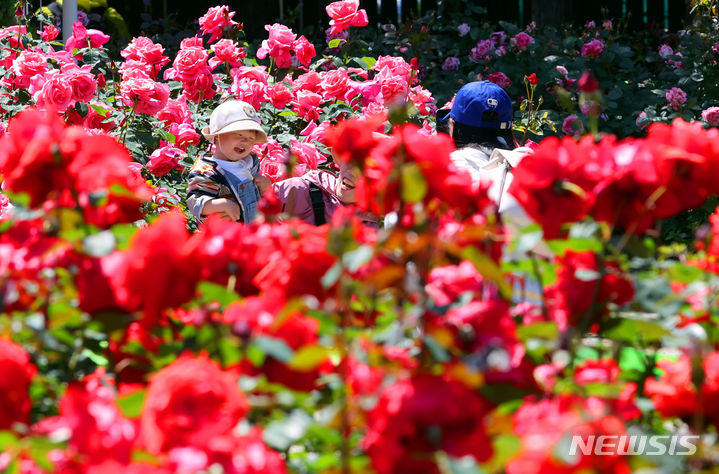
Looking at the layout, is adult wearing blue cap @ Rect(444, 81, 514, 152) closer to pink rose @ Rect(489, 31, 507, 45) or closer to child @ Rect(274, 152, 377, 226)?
child @ Rect(274, 152, 377, 226)

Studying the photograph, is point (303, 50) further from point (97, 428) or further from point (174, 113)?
point (97, 428)

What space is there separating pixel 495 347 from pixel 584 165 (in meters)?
0.34

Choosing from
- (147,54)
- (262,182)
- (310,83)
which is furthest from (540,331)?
(147,54)

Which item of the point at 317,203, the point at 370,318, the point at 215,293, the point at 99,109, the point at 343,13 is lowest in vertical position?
the point at 317,203

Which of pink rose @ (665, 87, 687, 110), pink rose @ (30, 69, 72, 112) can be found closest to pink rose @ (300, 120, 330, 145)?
pink rose @ (30, 69, 72, 112)

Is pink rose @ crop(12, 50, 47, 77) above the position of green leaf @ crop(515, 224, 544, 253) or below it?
below

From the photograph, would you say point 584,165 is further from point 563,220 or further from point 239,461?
point 239,461

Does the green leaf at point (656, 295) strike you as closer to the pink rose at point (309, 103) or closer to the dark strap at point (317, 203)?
the dark strap at point (317, 203)

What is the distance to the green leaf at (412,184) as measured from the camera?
1.18m

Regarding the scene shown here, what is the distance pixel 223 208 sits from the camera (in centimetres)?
335

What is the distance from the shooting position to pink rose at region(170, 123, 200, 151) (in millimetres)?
3928

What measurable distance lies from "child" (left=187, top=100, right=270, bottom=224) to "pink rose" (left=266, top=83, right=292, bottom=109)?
43 cm

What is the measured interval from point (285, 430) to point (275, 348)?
0.33 feet

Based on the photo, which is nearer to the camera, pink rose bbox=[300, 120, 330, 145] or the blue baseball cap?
the blue baseball cap
